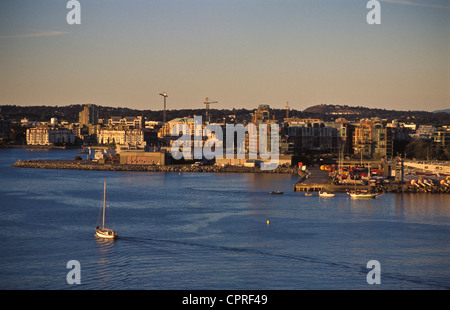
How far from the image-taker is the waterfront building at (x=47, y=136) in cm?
3256

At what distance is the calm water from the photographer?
16.8ft

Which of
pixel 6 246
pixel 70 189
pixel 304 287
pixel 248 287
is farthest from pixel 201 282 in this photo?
pixel 70 189

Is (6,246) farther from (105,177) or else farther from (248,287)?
(105,177)

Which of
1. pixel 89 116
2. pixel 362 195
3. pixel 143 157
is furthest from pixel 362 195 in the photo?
pixel 89 116

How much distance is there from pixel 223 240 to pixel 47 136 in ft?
90.3

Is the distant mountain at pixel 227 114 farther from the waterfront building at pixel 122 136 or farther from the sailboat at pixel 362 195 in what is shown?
the sailboat at pixel 362 195

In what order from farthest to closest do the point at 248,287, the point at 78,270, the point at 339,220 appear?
the point at 339,220
the point at 78,270
the point at 248,287

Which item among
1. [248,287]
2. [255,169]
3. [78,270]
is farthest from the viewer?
[255,169]

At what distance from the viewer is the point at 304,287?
16.1ft

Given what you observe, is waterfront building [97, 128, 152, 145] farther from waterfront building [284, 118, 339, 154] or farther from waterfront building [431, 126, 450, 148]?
waterfront building [431, 126, 450, 148]

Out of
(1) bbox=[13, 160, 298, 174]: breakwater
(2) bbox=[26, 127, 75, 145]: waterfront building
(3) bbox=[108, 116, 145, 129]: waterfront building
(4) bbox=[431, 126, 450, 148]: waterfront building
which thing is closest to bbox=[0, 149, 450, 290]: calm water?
(1) bbox=[13, 160, 298, 174]: breakwater

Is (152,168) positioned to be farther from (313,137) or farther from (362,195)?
(362,195)

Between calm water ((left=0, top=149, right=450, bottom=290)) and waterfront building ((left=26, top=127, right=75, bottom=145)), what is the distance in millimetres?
22000
